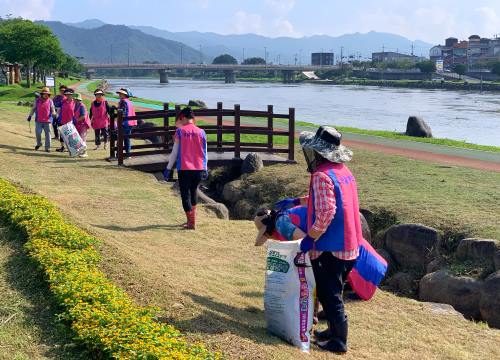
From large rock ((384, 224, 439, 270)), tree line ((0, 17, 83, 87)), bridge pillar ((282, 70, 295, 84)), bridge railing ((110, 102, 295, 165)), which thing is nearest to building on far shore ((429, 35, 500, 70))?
bridge pillar ((282, 70, 295, 84))

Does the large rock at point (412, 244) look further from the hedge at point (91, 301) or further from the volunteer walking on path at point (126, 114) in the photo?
the volunteer walking on path at point (126, 114)

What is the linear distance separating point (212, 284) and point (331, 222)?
2.20 metres

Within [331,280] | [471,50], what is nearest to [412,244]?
[331,280]

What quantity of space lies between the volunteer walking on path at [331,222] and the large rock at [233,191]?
8611 millimetres

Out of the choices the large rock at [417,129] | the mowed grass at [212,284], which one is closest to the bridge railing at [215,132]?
the mowed grass at [212,284]

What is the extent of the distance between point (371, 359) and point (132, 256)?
3.10 metres

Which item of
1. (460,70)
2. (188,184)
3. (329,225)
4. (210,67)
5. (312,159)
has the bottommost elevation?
(188,184)

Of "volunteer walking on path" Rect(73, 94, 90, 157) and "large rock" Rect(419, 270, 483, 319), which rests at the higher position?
"volunteer walking on path" Rect(73, 94, 90, 157)

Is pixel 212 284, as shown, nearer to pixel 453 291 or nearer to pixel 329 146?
pixel 329 146

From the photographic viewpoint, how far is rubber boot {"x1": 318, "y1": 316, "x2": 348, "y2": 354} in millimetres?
5320

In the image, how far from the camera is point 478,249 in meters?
8.35

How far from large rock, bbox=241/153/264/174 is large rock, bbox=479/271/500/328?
785cm

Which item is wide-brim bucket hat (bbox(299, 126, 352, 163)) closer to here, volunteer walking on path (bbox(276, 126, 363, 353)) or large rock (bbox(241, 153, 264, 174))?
volunteer walking on path (bbox(276, 126, 363, 353))

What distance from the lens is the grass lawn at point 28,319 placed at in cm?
457
